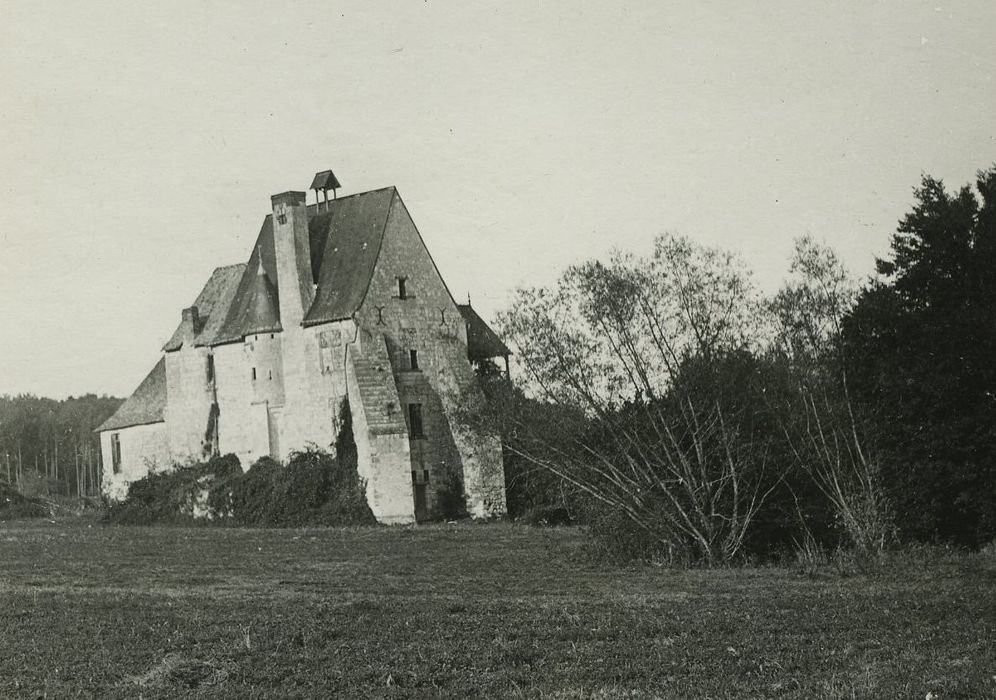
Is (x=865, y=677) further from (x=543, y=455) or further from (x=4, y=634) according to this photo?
(x=543, y=455)

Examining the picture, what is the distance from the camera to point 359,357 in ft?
158

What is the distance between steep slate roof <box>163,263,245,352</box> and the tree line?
26.6 meters

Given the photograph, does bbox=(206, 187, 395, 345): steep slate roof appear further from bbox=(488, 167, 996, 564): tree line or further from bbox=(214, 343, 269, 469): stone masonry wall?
bbox=(488, 167, 996, 564): tree line

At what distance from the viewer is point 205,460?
54562mm

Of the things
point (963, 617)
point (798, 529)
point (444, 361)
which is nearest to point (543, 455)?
point (798, 529)

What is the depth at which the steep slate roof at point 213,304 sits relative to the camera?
55.7 meters

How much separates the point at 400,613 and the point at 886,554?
14366 millimetres

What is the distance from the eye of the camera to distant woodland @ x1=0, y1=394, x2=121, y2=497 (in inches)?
4786

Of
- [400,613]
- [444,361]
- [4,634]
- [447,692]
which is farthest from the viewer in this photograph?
[444,361]

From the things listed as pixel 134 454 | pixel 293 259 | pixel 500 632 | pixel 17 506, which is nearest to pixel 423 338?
pixel 293 259

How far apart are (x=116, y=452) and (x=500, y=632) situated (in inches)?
1963

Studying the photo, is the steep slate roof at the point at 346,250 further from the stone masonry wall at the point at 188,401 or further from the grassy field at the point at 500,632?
the grassy field at the point at 500,632

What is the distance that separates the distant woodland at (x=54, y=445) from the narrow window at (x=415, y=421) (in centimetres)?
7792

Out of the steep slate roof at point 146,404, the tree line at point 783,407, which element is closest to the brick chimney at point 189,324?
the steep slate roof at point 146,404
